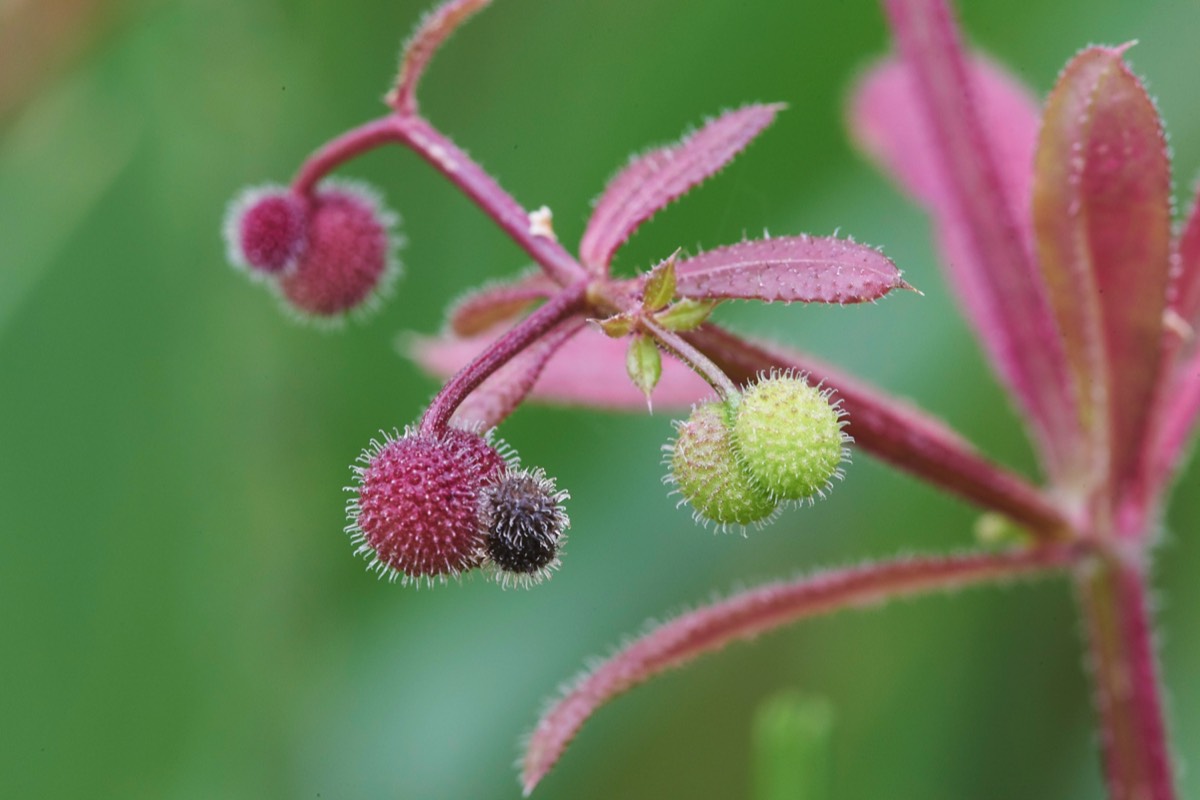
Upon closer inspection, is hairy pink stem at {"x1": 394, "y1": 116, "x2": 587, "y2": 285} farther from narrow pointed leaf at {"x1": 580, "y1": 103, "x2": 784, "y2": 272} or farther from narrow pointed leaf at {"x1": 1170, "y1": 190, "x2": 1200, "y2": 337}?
narrow pointed leaf at {"x1": 1170, "y1": 190, "x2": 1200, "y2": 337}

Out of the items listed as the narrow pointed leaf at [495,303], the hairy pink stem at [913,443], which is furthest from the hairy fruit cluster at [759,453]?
the narrow pointed leaf at [495,303]

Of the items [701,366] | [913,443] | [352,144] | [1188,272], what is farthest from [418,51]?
[1188,272]

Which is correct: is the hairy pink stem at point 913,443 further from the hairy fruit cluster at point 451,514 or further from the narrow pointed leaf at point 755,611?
the hairy fruit cluster at point 451,514

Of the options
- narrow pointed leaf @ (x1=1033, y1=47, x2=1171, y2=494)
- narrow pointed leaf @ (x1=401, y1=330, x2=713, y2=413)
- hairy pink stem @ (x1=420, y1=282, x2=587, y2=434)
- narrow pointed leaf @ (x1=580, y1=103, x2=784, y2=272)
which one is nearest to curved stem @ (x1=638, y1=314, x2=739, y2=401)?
hairy pink stem @ (x1=420, y1=282, x2=587, y2=434)

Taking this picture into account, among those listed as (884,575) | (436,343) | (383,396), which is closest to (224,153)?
(383,396)

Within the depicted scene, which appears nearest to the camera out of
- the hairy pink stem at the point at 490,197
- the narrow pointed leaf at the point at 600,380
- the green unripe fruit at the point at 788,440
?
the green unripe fruit at the point at 788,440

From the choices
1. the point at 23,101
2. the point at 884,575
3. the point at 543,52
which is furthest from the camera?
the point at 543,52

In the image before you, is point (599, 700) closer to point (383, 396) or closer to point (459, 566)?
point (459, 566)

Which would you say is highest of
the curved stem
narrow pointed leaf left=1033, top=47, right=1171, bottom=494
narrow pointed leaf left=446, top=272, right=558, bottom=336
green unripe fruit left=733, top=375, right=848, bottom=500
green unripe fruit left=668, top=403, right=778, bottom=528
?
narrow pointed leaf left=1033, top=47, right=1171, bottom=494

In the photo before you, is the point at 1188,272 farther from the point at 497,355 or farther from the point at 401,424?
the point at 401,424
